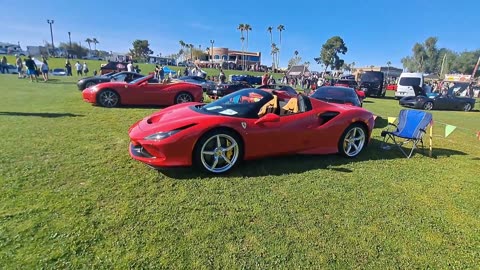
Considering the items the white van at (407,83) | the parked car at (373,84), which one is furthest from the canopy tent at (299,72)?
the white van at (407,83)

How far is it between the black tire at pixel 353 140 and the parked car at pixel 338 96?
2.99 metres

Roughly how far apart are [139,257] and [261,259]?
0.98 meters

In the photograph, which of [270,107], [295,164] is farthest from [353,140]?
[270,107]

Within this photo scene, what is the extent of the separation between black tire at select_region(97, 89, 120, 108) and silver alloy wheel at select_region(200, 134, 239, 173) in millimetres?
6523

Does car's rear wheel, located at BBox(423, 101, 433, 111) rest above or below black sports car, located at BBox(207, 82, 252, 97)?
below

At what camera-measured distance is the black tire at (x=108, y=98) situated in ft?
29.7

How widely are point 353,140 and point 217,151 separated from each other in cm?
268

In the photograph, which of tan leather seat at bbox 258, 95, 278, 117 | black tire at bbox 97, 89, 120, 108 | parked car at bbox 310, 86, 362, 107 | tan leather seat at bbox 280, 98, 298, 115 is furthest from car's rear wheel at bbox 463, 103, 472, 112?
black tire at bbox 97, 89, 120, 108

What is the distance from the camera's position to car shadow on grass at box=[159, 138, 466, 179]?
155 inches

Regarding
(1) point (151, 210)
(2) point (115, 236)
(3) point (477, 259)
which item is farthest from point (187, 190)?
(3) point (477, 259)

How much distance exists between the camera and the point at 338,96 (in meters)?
8.36

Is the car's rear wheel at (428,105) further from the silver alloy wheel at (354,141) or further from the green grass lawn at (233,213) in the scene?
the silver alloy wheel at (354,141)

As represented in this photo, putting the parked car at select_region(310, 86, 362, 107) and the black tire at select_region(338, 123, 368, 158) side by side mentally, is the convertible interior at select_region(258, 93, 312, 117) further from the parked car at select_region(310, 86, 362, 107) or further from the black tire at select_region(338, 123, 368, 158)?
the parked car at select_region(310, 86, 362, 107)

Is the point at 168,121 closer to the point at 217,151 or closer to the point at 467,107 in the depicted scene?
the point at 217,151
